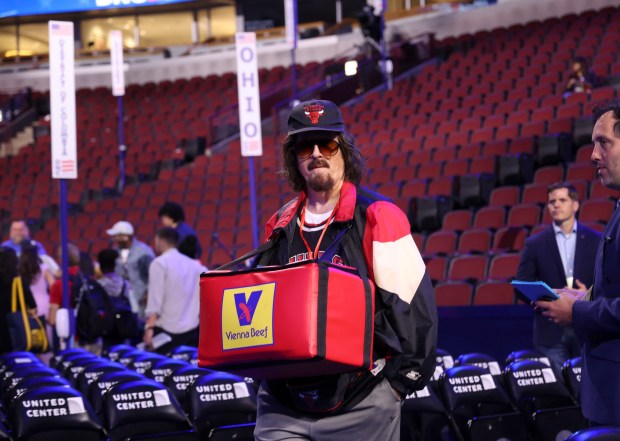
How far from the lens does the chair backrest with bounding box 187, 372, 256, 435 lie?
4258 mm

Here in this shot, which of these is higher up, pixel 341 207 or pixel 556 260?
pixel 341 207

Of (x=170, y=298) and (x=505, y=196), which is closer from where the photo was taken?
(x=170, y=298)

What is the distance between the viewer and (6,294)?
6.86 m

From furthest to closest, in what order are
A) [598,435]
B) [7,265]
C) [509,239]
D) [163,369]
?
1. [509,239]
2. [7,265]
3. [163,369]
4. [598,435]

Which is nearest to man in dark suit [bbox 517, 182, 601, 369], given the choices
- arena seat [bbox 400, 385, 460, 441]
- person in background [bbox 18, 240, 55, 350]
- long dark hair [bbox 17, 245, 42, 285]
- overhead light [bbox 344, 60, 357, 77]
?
arena seat [bbox 400, 385, 460, 441]

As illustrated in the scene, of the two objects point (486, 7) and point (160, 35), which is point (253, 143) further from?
point (160, 35)

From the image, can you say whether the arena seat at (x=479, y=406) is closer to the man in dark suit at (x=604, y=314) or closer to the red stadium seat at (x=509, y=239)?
the man in dark suit at (x=604, y=314)

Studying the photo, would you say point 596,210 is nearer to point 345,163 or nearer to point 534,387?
point 534,387

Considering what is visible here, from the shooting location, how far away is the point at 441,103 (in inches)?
637

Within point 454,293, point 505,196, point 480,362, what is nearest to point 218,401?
point 480,362

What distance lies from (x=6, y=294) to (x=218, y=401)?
10.2 feet

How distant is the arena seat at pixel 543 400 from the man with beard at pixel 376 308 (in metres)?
1.88

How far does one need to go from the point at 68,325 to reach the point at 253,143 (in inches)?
86.0

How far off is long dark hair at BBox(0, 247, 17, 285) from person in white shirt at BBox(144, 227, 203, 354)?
96 cm
